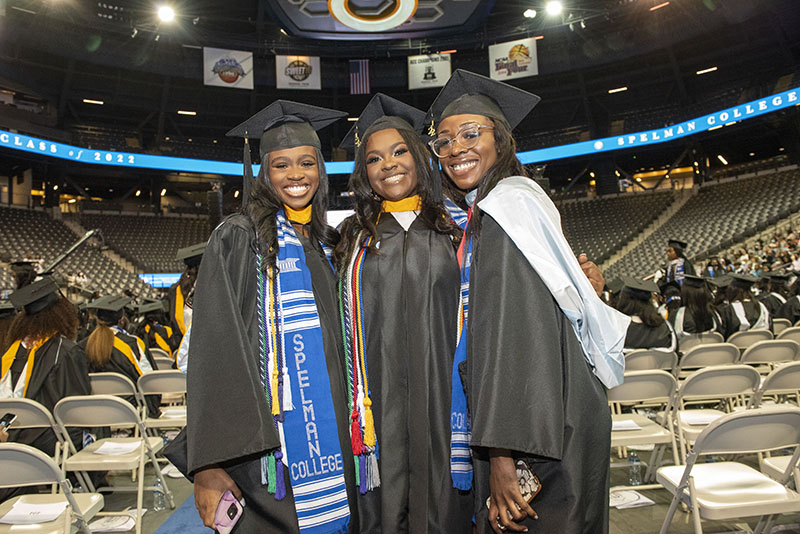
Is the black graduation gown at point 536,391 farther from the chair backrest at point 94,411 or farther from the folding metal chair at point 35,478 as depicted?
the chair backrest at point 94,411

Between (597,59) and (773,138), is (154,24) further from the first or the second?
(773,138)

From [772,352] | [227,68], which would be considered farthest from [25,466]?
[227,68]

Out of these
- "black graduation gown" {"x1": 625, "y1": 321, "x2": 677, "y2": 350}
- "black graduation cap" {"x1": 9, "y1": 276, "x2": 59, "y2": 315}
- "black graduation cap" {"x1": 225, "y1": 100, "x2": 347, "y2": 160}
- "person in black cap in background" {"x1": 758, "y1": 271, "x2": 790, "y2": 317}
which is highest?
"black graduation cap" {"x1": 225, "y1": 100, "x2": 347, "y2": 160}

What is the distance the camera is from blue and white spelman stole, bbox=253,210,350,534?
166 cm

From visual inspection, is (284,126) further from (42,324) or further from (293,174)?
(42,324)

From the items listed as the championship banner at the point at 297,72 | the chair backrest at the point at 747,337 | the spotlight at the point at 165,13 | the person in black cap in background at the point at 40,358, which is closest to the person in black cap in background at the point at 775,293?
the chair backrest at the point at 747,337

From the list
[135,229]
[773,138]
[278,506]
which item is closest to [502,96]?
[278,506]

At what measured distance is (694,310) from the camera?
567 centimetres

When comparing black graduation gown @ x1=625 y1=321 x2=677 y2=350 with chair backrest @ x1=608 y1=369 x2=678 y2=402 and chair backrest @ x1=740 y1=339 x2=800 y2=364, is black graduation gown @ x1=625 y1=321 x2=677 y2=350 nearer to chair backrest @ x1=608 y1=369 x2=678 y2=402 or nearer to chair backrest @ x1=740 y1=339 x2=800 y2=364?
chair backrest @ x1=740 y1=339 x2=800 y2=364

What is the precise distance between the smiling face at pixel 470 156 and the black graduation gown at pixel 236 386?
698mm

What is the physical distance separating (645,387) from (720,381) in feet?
1.45

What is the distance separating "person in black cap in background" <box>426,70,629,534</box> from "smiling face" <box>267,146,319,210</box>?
2.44 ft

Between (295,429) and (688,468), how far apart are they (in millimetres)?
1702

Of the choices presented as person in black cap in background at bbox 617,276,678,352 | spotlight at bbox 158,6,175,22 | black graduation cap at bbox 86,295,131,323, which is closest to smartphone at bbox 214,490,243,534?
black graduation cap at bbox 86,295,131,323
